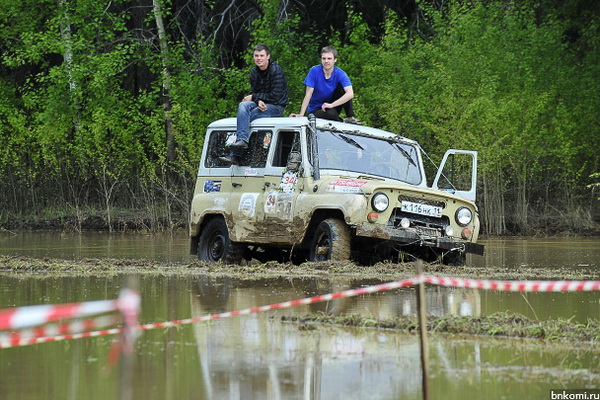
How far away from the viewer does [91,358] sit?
8.33m

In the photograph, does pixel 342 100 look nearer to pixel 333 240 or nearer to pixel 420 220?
pixel 420 220

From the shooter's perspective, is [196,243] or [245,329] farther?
[196,243]

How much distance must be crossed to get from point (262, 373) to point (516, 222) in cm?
2400

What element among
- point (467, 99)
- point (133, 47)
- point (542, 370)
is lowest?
point (542, 370)

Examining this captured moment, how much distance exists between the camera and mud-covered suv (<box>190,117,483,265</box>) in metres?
15.9

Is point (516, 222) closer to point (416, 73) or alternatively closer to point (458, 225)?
point (416, 73)

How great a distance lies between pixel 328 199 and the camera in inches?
633

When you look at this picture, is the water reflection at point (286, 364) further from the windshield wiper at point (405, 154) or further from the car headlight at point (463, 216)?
the windshield wiper at point (405, 154)

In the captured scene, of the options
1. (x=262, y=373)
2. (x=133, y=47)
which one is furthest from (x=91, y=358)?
(x=133, y=47)

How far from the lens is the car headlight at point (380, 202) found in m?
15.7

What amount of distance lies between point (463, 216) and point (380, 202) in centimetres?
136

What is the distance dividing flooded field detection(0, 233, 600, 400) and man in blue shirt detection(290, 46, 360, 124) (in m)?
4.79

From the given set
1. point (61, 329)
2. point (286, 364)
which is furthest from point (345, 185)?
point (286, 364)

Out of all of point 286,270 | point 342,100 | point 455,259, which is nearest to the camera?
point 286,270
